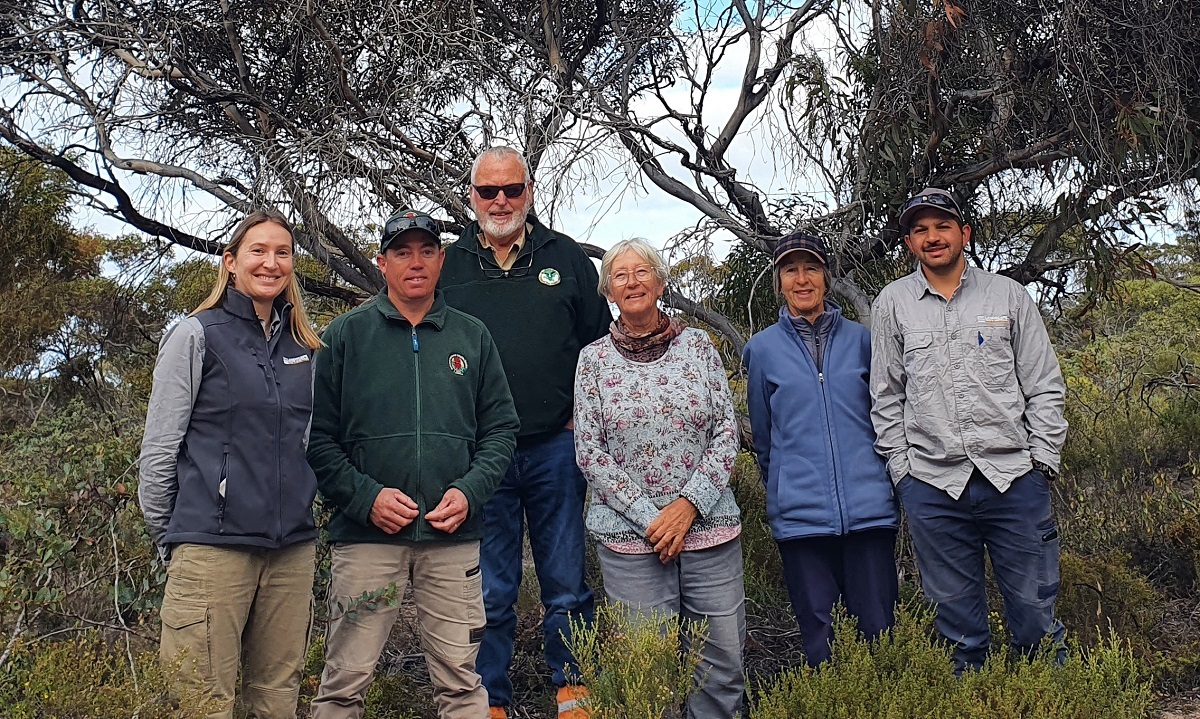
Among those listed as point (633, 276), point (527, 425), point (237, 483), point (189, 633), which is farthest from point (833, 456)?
point (189, 633)

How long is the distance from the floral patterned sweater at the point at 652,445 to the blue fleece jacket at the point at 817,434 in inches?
8.8

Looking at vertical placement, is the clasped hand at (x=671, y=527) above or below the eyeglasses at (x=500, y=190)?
below

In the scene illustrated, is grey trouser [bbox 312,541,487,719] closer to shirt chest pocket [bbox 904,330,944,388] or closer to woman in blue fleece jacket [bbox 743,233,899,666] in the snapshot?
woman in blue fleece jacket [bbox 743,233,899,666]

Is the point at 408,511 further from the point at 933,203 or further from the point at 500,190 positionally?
the point at 933,203

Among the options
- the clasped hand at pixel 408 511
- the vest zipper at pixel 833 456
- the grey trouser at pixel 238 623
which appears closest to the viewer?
the grey trouser at pixel 238 623

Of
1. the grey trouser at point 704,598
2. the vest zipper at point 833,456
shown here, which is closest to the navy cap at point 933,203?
the vest zipper at point 833,456

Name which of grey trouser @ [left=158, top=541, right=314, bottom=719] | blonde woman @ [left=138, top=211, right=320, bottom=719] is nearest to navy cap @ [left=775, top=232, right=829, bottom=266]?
blonde woman @ [left=138, top=211, right=320, bottom=719]

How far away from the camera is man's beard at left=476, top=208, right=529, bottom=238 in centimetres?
423

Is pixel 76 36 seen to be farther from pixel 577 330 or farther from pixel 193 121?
pixel 577 330

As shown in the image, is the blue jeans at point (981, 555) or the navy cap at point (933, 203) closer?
the blue jeans at point (981, 555)

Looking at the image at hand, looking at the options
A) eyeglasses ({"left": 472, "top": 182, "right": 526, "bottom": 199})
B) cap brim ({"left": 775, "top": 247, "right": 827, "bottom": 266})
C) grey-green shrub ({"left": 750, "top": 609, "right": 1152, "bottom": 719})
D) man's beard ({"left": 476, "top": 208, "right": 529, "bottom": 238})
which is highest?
eyeglasses ({"left": 472, "top": 182, "right": 526, "bottom": 199})

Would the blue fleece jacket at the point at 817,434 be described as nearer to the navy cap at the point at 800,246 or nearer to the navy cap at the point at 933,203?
the navy cap at the point at 800,246

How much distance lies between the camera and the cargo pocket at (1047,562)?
3830mm

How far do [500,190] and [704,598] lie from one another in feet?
6.21
